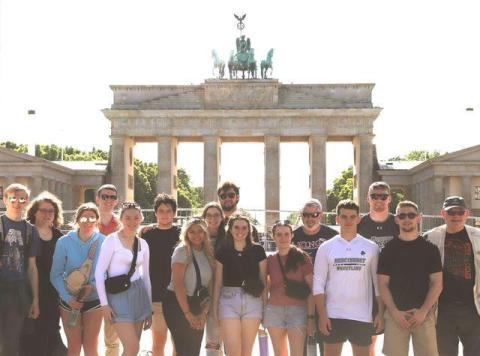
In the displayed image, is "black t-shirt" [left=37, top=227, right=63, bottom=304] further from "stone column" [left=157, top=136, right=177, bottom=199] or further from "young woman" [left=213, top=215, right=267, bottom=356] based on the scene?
"stone column" [left=157, top=136, right=177, bottom=199]

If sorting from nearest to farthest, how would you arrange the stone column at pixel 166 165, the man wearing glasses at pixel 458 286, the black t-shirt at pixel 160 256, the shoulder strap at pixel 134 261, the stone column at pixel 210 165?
1. the shoulder strap at pixel 134 261
2. the man wearing glasses at pixel 458 286
3. the black t-shirt at pixel 160 256
4. the stone column at pixel 210 165
5. the stone column at pixel 166 165

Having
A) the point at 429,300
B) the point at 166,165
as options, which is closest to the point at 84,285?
the point at 429,300

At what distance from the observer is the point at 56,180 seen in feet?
205

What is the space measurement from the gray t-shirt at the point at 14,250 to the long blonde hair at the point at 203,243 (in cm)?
215

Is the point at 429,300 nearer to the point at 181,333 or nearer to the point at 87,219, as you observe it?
the point at 181,333

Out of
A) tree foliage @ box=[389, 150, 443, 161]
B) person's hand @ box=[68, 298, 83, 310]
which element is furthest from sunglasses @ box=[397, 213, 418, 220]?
tree foliage @ box=[389, 150, 443, 161]

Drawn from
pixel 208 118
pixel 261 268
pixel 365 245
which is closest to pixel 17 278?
pixel 261 268

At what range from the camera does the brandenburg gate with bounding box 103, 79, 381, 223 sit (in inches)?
2335

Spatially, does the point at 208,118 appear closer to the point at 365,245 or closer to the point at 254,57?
the point at 254,57

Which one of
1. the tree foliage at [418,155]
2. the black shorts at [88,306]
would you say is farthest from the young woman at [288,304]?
the tree foliage at [418,155]

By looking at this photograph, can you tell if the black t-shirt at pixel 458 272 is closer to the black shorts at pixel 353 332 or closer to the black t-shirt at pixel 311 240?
the black shorts at pixel 353 332

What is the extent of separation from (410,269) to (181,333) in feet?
10.7

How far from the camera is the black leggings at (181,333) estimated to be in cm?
1070

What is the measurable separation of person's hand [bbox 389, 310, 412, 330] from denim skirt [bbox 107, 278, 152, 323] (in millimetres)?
3370
